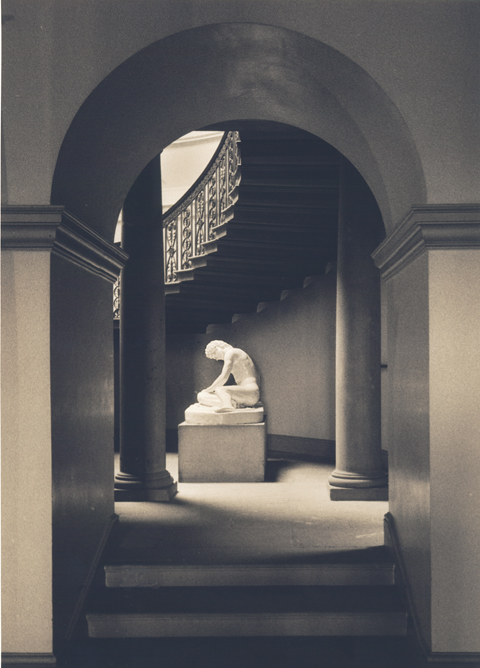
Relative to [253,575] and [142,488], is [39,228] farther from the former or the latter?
[142,488]

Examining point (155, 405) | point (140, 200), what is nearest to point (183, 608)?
point (155, 405)

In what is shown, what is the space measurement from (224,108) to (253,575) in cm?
383

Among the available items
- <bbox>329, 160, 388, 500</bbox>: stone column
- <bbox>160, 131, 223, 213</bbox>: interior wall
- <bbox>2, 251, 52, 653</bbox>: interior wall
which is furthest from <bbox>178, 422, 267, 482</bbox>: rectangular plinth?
<bbox>160, 131, 223, 213</bbox>: interior wall

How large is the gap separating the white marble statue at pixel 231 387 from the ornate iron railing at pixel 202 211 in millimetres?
1687

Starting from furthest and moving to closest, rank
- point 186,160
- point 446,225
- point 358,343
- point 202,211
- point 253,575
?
point 186,160
point 202,211
point 358,343
point 253,575
point 446,225

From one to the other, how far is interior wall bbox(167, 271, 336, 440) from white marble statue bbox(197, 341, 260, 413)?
5.98 feet

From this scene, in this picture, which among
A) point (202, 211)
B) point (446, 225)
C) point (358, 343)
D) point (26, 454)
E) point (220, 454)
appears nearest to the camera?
point (446, 225)

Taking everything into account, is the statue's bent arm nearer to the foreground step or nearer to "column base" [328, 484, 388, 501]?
"column base" [328, 484, 388, 501]

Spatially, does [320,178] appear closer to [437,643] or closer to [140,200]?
[140,200]

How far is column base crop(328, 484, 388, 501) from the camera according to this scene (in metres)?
6.94

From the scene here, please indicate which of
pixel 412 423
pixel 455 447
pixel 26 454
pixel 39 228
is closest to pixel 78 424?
pixel 26 454

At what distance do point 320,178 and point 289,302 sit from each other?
3713mm

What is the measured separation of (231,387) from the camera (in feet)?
29.5

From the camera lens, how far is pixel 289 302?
11.2 meters
